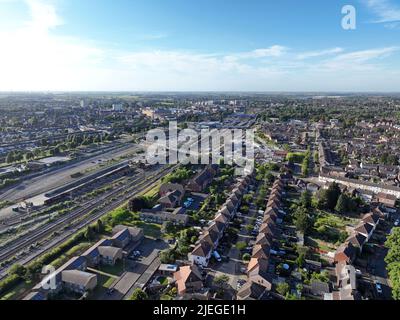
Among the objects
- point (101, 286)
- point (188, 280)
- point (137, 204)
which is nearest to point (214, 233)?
point (188, 280)

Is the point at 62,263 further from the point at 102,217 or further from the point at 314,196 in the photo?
the point at 314,196

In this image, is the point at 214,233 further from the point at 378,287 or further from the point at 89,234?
the point at 378,287

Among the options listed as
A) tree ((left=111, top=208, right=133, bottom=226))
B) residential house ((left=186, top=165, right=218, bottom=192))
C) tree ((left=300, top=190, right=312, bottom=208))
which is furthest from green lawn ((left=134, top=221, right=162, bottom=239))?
tree ((left=300, top=190, right=312, bottom=208))

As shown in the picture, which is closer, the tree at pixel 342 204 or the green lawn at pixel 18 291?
the green lawn at pixel 18 291

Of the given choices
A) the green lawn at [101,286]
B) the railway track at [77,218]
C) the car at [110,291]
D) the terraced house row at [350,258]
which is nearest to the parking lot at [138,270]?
the car at [110,291]

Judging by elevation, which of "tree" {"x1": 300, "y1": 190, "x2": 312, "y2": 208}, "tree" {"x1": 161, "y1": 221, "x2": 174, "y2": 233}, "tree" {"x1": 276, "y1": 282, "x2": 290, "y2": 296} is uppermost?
"tree" {"x1": 300, "y1": 190, "x2": 312, "y2": 208}

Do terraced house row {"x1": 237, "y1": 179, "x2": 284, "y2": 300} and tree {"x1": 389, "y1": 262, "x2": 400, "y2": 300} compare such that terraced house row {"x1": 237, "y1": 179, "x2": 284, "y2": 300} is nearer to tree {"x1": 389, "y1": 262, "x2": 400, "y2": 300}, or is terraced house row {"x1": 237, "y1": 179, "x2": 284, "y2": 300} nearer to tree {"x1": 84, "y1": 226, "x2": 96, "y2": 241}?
tree {"x1": 389, "y1": 262, "x2": 400, "y2": 300}

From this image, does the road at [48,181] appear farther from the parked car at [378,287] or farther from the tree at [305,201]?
the parked car at [378,287]

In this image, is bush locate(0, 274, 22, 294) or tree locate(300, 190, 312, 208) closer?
bush locate(0, 274, 22, 294)

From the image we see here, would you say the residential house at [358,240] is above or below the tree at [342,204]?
below

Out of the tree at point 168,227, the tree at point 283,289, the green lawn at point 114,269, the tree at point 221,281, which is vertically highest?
the tree at point 168,227

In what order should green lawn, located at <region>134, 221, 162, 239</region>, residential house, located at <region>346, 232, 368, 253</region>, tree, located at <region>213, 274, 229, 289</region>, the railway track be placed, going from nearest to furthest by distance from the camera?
1. tree, located at <region>213, 274, 229, 289</region>
2. residential house, located at <region>346, 232, 368, 253</region>
3. the railway track
4. green lawn, located at <region>134, 221, 162, 239</region>
